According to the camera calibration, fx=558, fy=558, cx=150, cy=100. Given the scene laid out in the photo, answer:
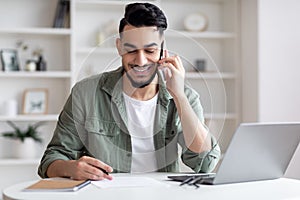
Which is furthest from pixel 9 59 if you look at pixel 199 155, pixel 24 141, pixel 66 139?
pixel 199 155

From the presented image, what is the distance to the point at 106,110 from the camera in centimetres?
177

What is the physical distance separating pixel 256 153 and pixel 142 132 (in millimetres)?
395

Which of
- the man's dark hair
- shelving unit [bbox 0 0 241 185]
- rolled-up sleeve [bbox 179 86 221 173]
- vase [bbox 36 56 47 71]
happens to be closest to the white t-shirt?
rolled-up sleeve [bbox 179 86 221 173]

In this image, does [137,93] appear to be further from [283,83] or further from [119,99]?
[283,83]

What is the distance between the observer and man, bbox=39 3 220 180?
165 cm

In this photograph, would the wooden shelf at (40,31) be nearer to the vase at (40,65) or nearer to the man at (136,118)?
the vase at (40,65)

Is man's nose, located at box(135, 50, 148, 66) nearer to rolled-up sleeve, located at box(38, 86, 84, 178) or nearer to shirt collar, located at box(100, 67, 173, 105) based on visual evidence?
shirt collar, located at box(100, 67, 173, 105)

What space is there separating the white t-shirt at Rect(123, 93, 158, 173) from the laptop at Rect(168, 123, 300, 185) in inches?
6.5

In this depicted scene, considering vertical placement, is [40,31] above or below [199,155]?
above

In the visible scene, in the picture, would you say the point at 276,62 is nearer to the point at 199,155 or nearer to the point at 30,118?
the point at 30,118

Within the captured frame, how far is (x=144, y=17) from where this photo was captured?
1645mm

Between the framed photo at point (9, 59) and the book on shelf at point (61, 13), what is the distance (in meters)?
0.36

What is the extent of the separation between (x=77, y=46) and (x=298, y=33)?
1.64m

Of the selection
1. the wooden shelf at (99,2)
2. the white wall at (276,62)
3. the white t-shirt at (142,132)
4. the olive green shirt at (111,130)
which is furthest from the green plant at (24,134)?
the white t-shirt at (142,132)
